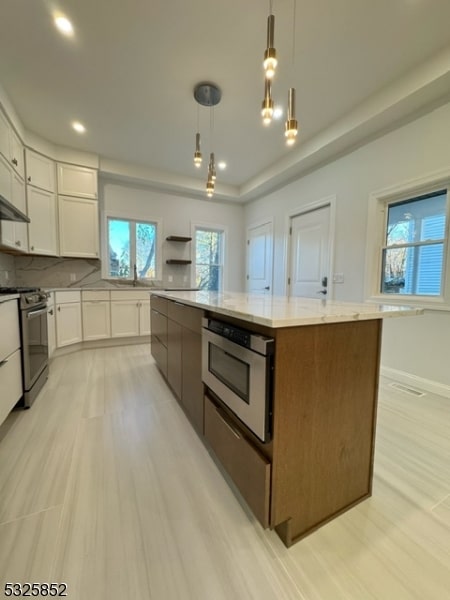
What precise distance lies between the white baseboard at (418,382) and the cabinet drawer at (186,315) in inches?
95.1

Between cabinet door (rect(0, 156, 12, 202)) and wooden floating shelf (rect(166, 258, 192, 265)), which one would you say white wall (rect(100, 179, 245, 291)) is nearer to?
wooden floating shelf (rect(166, 258, 192, 265))

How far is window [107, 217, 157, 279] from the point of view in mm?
4328

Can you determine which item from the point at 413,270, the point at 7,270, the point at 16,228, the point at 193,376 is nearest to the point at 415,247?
the point at 413,270

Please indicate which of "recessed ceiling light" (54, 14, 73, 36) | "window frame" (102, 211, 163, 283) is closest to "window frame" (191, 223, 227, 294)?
"window frame" (102, 211, 163, 283)

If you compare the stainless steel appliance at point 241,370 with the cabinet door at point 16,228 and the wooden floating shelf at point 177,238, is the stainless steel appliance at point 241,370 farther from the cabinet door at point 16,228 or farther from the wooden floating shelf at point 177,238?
the wooden floating shelf at point 177,238

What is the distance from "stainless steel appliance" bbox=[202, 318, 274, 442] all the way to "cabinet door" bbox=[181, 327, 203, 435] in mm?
120

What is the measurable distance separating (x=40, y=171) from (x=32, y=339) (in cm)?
253

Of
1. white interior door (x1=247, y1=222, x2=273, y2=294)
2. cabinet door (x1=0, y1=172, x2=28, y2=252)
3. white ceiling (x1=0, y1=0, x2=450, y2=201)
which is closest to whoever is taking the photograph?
white ceiling (x1=0, y1=0, x2=450, y2=201)

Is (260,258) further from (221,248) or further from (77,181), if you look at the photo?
(77,181)

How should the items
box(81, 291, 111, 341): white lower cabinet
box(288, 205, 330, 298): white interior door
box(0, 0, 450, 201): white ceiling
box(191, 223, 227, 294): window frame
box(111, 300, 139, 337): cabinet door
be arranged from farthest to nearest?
box(191, 223, 227, 294): window frame < box(111, 300, 139, 337): cabinet door < box(81, 291, 111, 341): white lower cabinet < box(288, 205, 330, 298): white interior door < box(0, 0, 450, 201): white ceiling

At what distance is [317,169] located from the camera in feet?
11.9

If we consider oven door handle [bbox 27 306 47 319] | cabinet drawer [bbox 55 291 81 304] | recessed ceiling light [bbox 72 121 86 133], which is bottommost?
oven door handle [bbox 27 306 47 319]

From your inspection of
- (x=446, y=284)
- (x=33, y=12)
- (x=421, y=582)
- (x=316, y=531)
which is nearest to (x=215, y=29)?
(x=33, y=12)

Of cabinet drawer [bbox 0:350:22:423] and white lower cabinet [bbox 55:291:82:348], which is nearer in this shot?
cabinet drawer [bbox 0:350:22:423]
